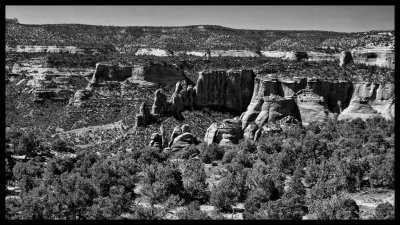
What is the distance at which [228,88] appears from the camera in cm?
6825

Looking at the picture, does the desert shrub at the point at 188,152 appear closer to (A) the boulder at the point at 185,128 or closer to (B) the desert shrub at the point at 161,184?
(A) the boulder at the point at 185,128

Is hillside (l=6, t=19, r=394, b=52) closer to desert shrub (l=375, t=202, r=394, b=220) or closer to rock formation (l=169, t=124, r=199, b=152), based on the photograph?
rock formation (l=169, t=124, r=199, b=152)

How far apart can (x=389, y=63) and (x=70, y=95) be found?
4811 centimetres

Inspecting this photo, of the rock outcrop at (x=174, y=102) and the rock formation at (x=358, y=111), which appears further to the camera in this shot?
the rock outcrop at (x=174, y=102)

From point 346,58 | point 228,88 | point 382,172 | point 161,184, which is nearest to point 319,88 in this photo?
point 346,58

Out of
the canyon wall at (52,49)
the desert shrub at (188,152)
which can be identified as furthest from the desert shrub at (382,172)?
the canyon wall at (52,49)

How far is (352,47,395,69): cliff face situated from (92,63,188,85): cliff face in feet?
85.2

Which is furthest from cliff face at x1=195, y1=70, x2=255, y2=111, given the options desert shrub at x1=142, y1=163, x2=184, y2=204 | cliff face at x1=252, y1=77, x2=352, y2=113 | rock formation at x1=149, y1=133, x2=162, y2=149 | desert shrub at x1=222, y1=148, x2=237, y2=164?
desert shrub at x1=142, y1=163, x2=184, y2=204

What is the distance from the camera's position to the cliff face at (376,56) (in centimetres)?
6638

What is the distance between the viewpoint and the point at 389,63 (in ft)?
217

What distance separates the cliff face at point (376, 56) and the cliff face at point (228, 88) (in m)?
14.9

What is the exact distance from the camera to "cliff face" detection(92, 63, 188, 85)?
A: 261 ft
